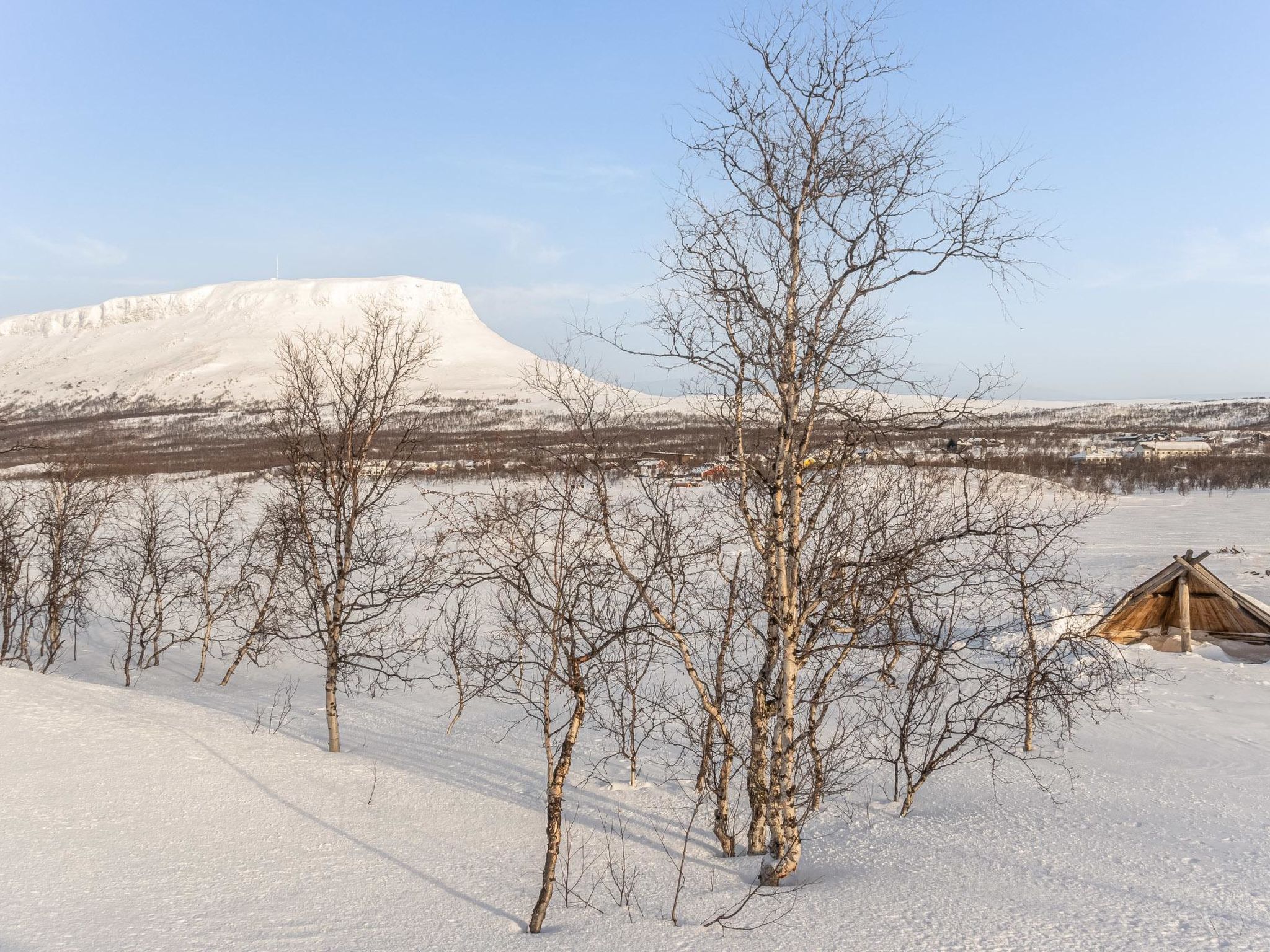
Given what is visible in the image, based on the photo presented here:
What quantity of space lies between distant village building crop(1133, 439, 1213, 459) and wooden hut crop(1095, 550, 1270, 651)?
4311 centimetres

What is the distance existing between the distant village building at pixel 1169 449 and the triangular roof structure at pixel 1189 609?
43.1 meters

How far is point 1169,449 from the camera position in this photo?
61.5 metres

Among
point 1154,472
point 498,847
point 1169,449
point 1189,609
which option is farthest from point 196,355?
point 498,847

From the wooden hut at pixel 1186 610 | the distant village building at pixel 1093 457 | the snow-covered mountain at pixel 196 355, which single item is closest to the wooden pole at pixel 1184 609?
the wooden hut at pixel 1186 610

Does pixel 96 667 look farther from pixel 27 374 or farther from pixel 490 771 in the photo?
pixel 27 374

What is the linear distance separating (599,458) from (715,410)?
116cm

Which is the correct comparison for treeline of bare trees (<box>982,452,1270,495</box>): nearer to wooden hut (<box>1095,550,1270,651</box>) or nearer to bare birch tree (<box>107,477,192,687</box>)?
wooden hut (<box>1095,550,1270,651</box>)

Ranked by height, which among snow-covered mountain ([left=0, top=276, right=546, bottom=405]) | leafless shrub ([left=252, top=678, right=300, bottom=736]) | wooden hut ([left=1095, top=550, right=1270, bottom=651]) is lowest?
leafless shrub ([left=252, top=678, right=300, bottom=736])

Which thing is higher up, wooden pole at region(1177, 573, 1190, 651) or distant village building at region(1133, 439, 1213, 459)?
distant village building at region(1133, 439, 1213, 459)

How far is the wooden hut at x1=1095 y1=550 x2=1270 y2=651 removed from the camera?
1864cm

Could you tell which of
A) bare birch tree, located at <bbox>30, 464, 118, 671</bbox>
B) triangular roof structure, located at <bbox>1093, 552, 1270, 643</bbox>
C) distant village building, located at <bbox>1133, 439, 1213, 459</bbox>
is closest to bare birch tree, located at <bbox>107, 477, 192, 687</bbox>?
bare birch tree, located at <bbox>30, 464, 118, 671</bbox>

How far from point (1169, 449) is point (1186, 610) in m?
51.1

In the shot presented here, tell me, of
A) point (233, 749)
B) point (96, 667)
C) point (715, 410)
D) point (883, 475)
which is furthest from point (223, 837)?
point (96, 667)

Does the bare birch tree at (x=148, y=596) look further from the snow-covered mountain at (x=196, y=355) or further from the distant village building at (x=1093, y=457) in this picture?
the snow-covered mountain at (x=196, y=355)
